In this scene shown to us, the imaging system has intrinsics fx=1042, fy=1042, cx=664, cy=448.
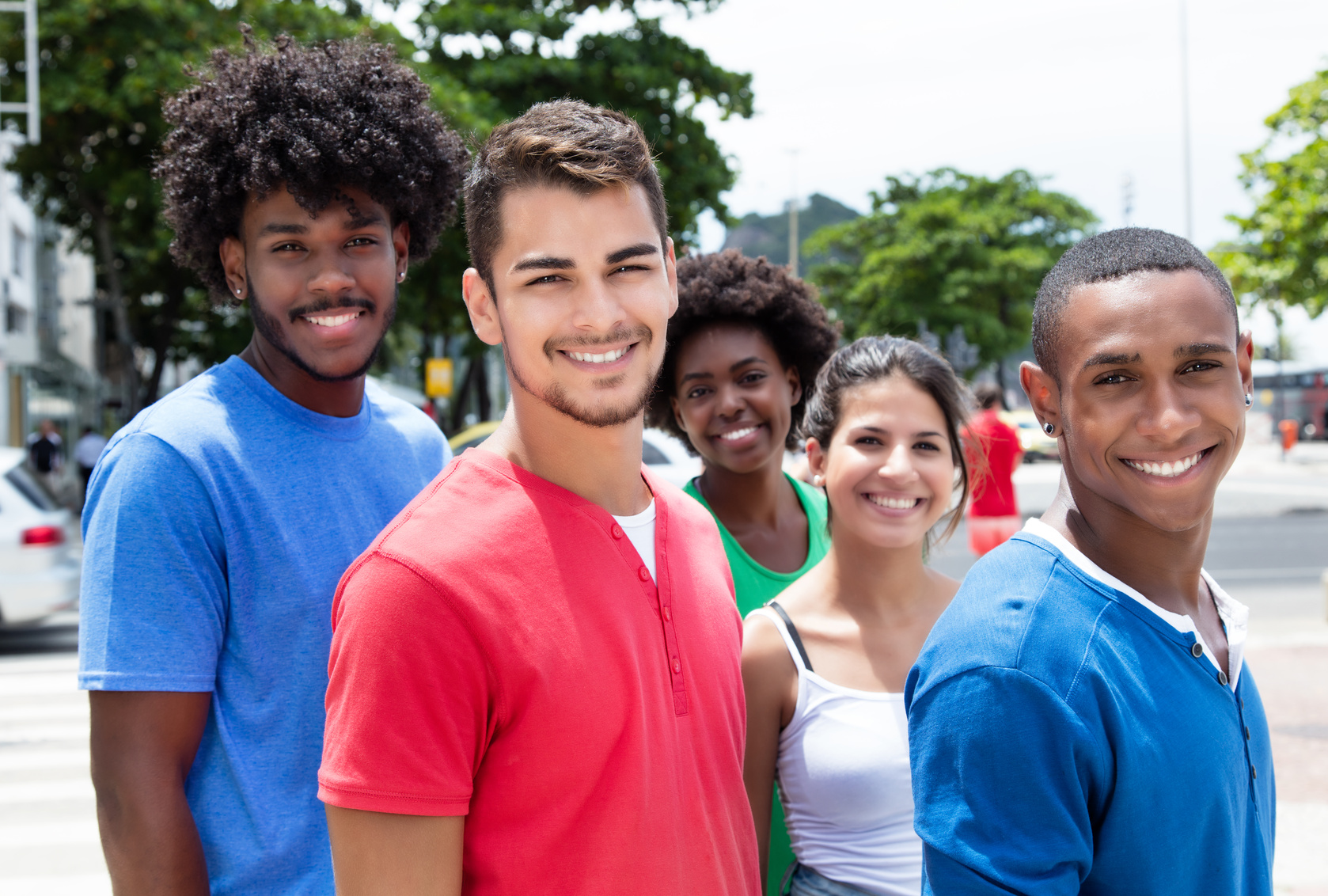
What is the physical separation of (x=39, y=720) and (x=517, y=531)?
676 centimetres

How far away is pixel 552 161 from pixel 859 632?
1.36 m

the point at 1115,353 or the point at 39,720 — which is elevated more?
the point at 1115,353

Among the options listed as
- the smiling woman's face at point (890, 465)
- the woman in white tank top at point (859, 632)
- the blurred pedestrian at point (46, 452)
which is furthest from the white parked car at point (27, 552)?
the blurred pedestrian at point (46, 452)

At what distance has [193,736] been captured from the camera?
1.83 metres

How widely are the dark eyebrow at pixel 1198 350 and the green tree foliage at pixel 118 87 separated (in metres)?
13.7

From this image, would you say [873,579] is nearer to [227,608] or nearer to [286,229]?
[227,608]

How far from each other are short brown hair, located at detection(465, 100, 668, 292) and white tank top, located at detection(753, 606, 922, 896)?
111cm

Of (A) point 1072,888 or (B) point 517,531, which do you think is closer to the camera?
(A) point 1072,888

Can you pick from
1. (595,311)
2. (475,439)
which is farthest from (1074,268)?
(475,439)

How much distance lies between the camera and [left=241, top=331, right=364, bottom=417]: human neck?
2223 millimetres

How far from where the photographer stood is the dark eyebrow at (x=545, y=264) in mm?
1664

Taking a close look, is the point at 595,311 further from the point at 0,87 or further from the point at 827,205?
the point at 827,205

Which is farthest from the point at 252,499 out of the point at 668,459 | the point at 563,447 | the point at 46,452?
the point at 46,452

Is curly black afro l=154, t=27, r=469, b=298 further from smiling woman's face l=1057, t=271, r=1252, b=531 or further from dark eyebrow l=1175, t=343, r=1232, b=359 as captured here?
dark eyebrow l=1175, t=343, r=1232, b=359
